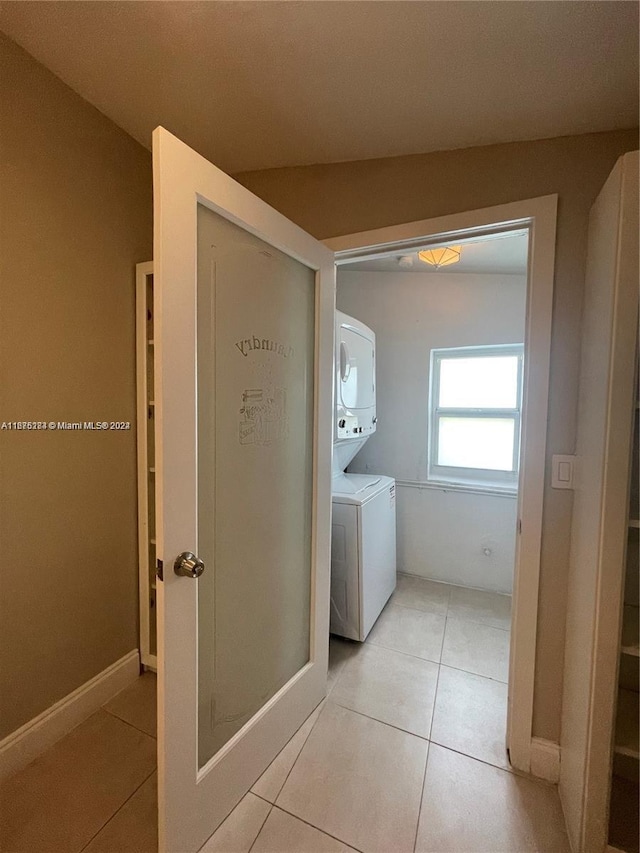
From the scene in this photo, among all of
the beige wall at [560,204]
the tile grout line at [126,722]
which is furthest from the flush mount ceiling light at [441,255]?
the tile grout line at [126,722]

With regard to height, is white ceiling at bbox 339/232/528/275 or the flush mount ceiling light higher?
white ceiling at bbox 339/232/528/275

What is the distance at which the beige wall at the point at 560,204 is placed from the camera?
48.1 inches

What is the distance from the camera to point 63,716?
1.41 m

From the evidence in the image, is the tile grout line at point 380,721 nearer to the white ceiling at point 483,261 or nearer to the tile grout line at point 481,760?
the tile grout line at point 481,760

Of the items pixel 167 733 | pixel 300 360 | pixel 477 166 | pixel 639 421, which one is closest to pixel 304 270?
pixel 300 360

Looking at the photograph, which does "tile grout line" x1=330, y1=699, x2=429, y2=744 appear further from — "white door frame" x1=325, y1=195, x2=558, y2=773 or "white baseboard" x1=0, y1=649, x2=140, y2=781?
"white baseboard" x1=0, y1=649, x2=140, y2=781

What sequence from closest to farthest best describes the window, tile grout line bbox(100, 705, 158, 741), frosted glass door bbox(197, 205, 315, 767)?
frosted glass door bbox(197, 205, 315, 767), tile grout line bbox(100, 705, 158, 741), the window

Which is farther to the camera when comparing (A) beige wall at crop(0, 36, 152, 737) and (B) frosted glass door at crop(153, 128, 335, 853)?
(A) beige wall at crop(0, 36, 152, 737)

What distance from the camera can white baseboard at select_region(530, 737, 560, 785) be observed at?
4.20 feet

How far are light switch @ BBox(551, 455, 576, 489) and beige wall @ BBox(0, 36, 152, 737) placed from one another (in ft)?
5.81

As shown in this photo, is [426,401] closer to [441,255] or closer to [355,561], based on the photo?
[441,255]

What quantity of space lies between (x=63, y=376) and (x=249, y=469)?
846 millimetres

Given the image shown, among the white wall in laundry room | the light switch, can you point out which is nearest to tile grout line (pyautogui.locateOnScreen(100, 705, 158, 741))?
the light switch

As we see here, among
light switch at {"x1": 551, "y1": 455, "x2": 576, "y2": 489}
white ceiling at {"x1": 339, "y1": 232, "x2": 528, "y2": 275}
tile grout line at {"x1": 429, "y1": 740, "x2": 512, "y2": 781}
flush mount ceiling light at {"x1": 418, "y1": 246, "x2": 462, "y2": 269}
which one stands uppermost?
white ceiling at {"x1": 339, "y1": 232, "x2": 528, "y2": 275}
